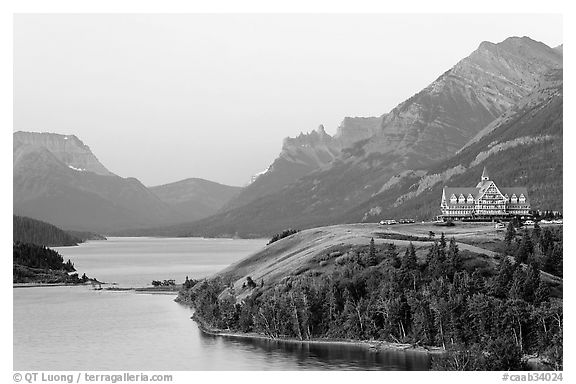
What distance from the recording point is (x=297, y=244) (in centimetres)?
14900

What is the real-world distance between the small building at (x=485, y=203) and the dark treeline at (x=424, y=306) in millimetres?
43062

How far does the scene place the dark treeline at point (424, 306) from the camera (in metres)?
86.1

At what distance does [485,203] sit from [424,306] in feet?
260

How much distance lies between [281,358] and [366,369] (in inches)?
457

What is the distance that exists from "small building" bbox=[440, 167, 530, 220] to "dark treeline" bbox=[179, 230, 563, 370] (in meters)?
43.1

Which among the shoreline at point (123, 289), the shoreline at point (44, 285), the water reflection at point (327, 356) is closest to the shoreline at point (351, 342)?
the water reflection at point (327, 356)

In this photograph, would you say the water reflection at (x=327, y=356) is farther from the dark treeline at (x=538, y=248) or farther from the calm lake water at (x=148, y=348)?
the dark treeline at (x=538, y=248)

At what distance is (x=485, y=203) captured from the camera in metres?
169

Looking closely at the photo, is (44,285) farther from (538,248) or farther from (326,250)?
(538,248)

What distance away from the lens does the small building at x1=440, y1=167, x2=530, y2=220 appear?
547ft

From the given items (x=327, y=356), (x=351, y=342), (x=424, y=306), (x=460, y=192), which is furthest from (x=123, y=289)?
(x=424, y=306)

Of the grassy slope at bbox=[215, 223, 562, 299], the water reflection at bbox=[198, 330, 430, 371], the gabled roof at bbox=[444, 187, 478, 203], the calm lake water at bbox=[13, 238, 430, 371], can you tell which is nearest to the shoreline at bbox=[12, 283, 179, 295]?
the grassy slope at bbox=[215, 223, 562, 299]

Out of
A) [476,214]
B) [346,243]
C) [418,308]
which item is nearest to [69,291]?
[346,243]
